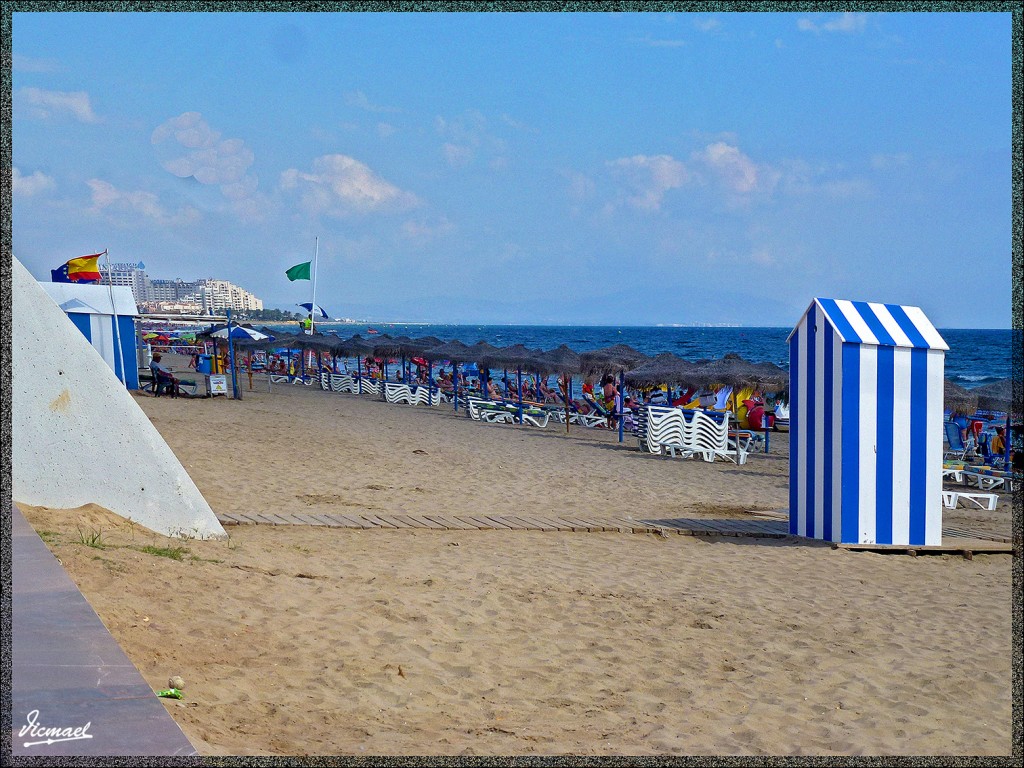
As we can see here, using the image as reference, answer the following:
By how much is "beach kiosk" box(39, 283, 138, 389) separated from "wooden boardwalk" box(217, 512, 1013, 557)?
1252 centimetres

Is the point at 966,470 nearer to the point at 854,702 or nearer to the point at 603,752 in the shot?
the point at 854,702

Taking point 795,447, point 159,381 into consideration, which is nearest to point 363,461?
point 795,447

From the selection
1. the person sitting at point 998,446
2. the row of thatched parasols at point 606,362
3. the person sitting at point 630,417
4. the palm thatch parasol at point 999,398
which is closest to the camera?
the palm thatch parasol at point 999,398

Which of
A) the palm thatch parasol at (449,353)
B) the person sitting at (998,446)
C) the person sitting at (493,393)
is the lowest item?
the person sitting at (998,446)

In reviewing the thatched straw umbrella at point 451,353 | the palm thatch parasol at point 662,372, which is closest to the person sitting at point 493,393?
the thatched straw umbrella at point 451,353

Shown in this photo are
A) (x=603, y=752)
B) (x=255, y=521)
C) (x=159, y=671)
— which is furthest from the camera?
(x=255, y=521)

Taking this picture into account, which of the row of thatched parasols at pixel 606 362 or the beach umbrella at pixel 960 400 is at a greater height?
the row of thatched parasols at pixel 606 362

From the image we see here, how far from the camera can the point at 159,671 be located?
3.30 meters

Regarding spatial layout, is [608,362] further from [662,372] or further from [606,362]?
[662,372]

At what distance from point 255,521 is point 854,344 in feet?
16.1

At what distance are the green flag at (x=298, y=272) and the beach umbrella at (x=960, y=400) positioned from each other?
19.8 metres

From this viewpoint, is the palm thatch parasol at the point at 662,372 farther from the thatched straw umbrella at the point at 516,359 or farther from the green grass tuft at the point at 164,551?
the green grass tuft at the point at 164,551

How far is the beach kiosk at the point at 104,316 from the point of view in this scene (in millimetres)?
18094

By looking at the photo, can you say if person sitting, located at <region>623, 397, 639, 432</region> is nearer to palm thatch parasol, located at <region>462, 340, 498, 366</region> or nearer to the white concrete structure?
palm thatch parasol, located at <region>462, 340, 498, 366</region>
